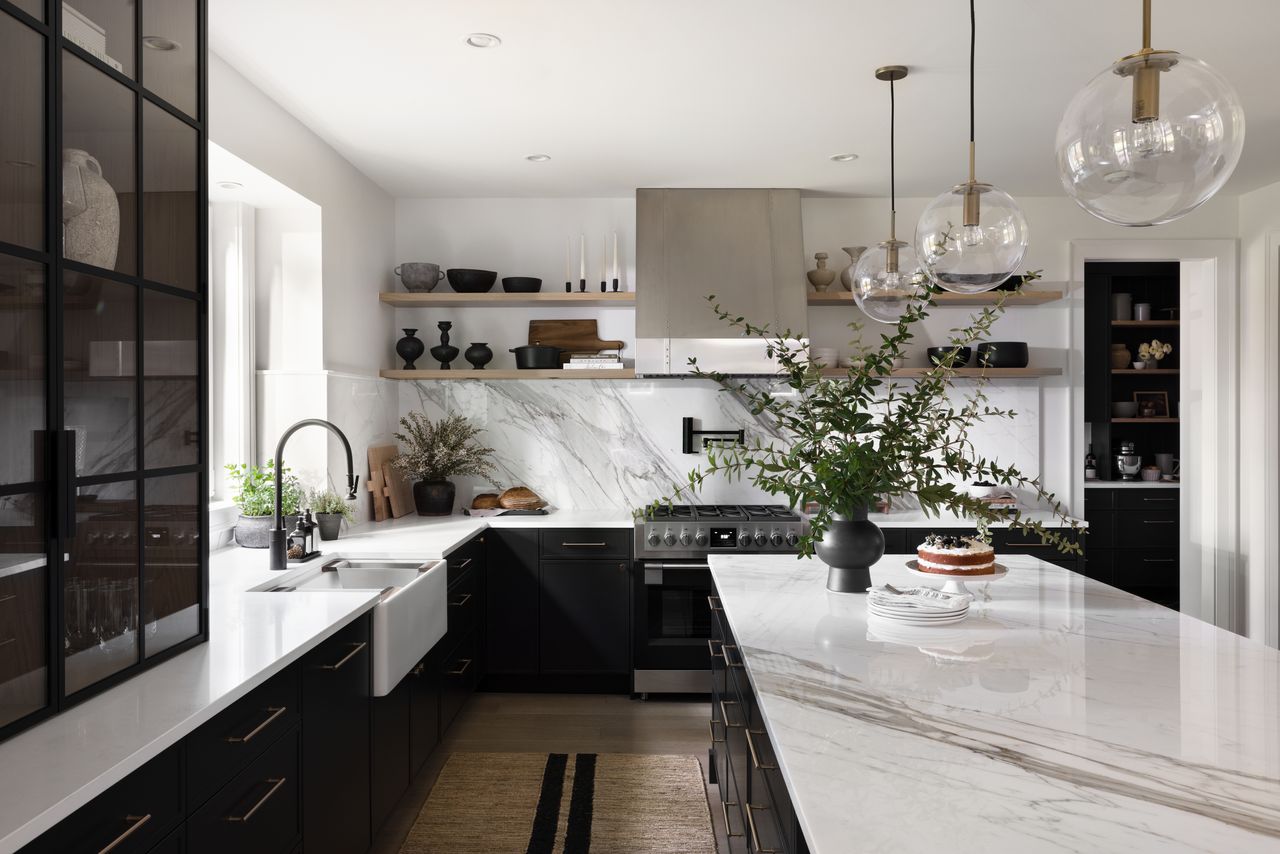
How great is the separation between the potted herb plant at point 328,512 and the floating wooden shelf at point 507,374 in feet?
3.30

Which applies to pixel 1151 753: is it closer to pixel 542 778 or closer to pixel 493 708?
pixel 542 778

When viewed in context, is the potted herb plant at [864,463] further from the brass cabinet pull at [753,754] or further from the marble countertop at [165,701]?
the marble countertop at [165,701]

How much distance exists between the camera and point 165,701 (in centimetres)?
163

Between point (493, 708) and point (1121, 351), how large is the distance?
5.36 meters

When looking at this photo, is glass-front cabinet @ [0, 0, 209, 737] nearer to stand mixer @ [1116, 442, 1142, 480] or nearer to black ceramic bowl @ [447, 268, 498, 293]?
black ceramic bowl @ [447, 268, 498, 293]

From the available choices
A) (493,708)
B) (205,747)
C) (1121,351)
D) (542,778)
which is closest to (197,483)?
(205,747)

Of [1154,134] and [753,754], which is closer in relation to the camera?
[1154,134]

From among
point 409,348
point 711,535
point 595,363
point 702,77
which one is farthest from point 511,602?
point 702,77

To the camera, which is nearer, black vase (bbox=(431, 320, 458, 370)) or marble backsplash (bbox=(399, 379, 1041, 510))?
black vase (bbox=(431, 320, 458, 370))

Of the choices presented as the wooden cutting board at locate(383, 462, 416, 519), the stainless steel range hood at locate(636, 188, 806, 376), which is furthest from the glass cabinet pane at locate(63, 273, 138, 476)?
the stainless steel range hood at locate(636, 188, 806, 376)

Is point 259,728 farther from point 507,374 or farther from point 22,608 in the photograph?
point 507,374

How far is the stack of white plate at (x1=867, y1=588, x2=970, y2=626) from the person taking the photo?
205cm

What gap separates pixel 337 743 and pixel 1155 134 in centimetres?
227

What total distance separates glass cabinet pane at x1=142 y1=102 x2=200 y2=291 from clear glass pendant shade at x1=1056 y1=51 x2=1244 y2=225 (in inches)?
68.3
